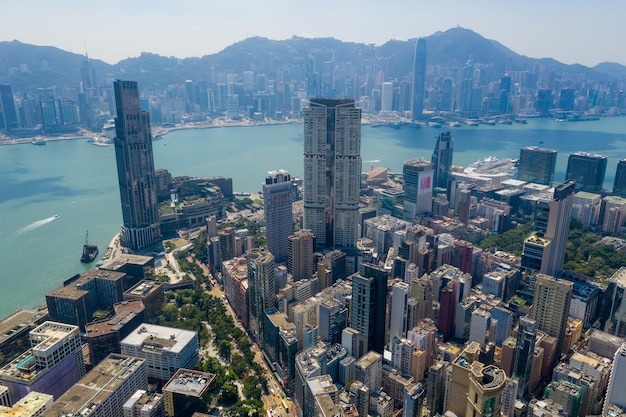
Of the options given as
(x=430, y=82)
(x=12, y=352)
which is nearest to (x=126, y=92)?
(x=12, y=352)

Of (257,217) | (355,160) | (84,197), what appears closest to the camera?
(355,160)

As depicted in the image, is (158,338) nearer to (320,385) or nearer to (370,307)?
(320,385)

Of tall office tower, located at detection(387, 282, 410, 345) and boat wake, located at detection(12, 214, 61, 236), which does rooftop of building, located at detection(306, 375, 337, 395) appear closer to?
tall office tower, located at detection(387, 282, 410, 345)

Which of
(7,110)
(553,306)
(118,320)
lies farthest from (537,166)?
(7,110)

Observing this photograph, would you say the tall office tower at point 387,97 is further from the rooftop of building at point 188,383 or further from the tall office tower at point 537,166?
the rooftop of building at point 188,383

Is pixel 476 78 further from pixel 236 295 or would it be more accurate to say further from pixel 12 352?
pixel 12 352

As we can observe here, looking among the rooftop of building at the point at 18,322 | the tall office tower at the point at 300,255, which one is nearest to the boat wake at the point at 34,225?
the rooftop of building at the point at 18,322
